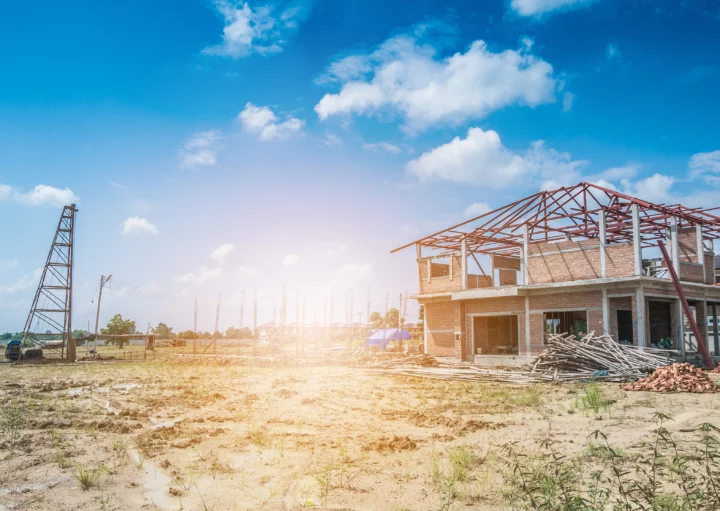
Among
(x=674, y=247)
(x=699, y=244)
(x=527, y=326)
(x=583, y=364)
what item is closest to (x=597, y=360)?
(x=583, y=364)

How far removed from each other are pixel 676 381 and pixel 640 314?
17.6 feet

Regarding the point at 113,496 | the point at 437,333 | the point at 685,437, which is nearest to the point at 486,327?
the point at 437,333

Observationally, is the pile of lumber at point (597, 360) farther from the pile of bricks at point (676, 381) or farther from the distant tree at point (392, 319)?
the distant tree at point (392, 319)

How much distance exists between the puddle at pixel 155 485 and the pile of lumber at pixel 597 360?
47.2ft

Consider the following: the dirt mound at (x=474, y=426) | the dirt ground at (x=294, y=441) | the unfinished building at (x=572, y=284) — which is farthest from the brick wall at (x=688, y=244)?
the dirt mound at (x=474, y=426)

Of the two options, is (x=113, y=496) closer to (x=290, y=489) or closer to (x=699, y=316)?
(x=290, y=489)

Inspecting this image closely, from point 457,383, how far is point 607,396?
526 cm

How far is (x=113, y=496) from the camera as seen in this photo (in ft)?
21.4

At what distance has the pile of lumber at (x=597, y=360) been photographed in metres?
17.4

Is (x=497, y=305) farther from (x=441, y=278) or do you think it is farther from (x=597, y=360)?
(x=597, y=360)

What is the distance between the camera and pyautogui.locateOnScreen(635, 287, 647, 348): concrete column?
64.8 feet

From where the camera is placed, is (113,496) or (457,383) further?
(457,383)

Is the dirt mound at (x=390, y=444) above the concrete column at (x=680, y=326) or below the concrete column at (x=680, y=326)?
below

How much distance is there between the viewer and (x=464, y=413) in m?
11.8
